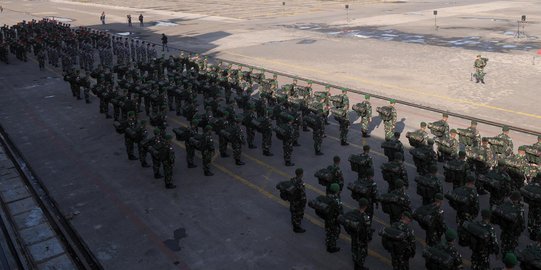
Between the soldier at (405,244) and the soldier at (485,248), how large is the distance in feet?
3.67

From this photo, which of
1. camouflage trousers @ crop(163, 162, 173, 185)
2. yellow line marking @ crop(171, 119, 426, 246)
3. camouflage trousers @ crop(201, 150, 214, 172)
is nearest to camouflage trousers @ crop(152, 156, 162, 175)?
camouflage trousers @ crop(163, 162, 173, 185)

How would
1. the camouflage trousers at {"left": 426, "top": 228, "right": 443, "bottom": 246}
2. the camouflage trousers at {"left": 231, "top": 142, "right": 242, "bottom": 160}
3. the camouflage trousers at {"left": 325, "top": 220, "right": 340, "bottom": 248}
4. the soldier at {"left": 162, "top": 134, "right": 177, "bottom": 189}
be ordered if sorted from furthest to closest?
the camouflage trousers at {"left": 231, "top": 142, "right": 242, "bottom": 160}
the soldier at {"left": 162, "top": 134, "right": 177, "bottom": 189}
the camouflage trousers at {"left": 325, "top": 220, "right": 340, "bottom": 248}
the camouflage trousers at {"left": 426, "top": 228, "right": 443, "bottom": 246}

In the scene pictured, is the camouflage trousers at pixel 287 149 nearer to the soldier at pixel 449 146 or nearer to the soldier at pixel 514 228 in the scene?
the soldier at pixel 449 146

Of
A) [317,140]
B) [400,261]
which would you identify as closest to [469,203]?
[400,261]

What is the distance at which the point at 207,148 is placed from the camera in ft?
43.4

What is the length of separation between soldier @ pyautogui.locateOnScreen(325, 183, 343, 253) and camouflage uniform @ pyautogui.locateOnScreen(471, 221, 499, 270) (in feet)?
8.43

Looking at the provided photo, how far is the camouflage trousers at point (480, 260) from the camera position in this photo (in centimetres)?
811

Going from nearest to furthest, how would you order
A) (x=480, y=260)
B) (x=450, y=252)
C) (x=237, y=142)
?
(x=450, y=252) < (x=480, y=260) < (x=237, y=142)

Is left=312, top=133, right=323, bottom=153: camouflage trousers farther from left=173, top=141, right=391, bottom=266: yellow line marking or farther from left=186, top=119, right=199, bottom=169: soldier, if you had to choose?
left=186, top=119, right=199, bottom=169: soldier

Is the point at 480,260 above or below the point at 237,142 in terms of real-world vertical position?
below

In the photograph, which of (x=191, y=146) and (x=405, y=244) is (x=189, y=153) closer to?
(x=191, y=146)

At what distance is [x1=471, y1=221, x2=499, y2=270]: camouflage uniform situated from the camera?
314 inches

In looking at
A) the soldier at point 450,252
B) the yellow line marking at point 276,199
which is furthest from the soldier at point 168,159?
the soldier at point 450,252

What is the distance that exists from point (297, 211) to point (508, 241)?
4.26 metres
